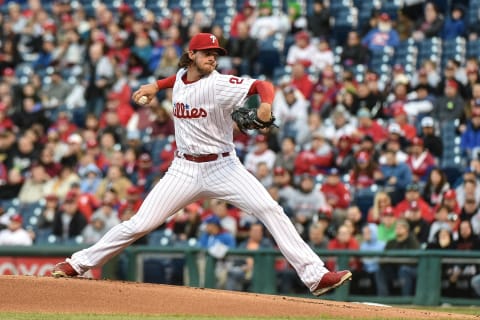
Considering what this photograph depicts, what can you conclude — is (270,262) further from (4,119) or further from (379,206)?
(4,119)

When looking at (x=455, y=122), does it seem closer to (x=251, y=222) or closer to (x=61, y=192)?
(x=251, y=222)

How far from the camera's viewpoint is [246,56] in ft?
56.3

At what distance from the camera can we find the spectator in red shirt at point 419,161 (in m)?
13.7

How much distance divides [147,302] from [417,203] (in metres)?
5.17

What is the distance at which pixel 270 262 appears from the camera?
12.7 m

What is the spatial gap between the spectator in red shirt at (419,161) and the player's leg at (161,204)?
5.78m

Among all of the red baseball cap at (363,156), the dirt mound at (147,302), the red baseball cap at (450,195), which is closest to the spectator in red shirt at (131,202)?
the red baseball cap at (363,156)

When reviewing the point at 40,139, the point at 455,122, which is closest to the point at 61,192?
the point at 40,139

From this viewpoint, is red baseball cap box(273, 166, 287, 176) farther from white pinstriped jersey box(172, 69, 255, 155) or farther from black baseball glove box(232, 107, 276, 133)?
black baseball glove box(232, 107, 276, 133)

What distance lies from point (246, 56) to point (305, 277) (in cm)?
920

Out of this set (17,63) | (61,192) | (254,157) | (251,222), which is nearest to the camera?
(251,222)

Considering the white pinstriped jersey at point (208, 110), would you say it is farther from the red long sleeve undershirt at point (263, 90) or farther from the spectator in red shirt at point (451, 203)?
the spectator in red shirt at point (451, 203)

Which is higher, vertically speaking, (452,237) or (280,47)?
(280,47)

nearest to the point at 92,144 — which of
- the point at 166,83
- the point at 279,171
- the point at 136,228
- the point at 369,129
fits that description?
the point at 279,171
